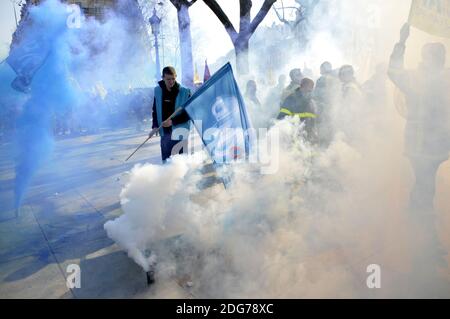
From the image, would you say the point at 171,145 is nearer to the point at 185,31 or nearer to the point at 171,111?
the point at 171,111

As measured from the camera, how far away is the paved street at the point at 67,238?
281cm

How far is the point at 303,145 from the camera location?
459 centimetres

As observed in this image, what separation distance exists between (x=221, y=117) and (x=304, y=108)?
1882 millimetres

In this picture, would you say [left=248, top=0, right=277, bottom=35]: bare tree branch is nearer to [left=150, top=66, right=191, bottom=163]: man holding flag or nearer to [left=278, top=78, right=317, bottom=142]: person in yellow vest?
[left=278, top=78, right=317, bottom=142]: person in yellow vest

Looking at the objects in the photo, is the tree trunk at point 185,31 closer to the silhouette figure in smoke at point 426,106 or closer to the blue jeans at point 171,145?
the blue jeans at point 171,145

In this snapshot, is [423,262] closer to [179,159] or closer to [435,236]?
[435,236]

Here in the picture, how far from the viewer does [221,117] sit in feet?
12.5

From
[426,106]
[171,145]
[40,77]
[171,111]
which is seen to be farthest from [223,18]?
[426,106]

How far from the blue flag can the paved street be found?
152 cm

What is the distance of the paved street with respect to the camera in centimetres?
281

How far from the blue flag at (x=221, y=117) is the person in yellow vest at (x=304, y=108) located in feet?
4.76
